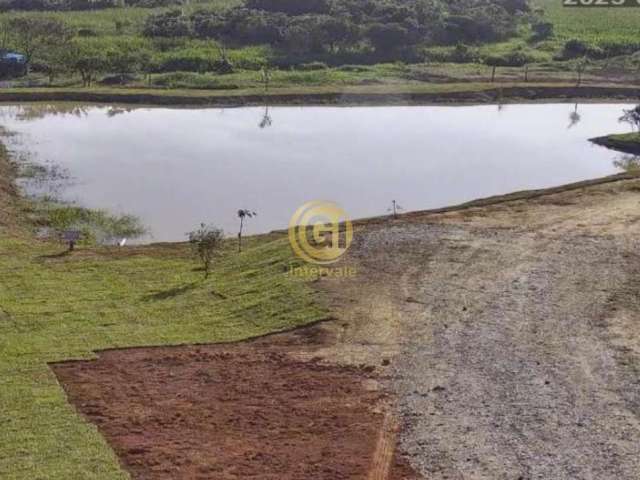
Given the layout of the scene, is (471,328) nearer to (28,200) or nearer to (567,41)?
(28,200)

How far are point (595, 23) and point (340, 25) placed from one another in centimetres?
2832

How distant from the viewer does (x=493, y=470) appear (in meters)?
13.4

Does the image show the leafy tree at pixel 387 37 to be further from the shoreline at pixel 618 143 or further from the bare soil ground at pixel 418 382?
→ the bare soil ground at pixel 418 382

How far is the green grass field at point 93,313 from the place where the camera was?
45.7 feet

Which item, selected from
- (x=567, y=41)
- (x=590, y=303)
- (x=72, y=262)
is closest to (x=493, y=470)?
(x=590, y=303)

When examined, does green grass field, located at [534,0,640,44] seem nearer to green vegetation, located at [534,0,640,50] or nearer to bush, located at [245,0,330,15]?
green vegetation, located at [534,0,640,50]

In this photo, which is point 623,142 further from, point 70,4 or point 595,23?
point 70,4

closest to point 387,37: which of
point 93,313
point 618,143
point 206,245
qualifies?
point 618,143

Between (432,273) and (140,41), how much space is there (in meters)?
44.9

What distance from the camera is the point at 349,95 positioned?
4916 centimetres

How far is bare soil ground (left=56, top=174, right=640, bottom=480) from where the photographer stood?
1378cm

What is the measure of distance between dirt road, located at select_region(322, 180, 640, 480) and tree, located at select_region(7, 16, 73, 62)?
120 ft

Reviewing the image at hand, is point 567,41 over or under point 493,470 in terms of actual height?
over

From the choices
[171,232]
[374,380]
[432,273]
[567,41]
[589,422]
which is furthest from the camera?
[567,41]
